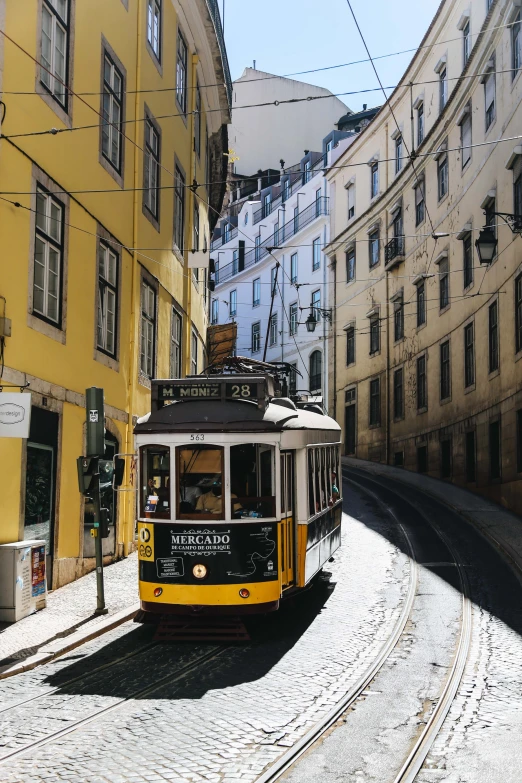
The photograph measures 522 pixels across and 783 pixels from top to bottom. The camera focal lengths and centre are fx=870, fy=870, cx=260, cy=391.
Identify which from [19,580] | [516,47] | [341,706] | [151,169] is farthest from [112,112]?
[341,706]

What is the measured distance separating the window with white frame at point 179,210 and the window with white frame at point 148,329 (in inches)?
124

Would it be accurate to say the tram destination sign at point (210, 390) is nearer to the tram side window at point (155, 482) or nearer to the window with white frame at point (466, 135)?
the tram side window at point (155, 482)

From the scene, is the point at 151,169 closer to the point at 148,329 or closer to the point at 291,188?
the point at 148,329

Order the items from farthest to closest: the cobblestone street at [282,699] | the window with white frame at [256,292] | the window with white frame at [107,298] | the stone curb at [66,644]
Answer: the window with white frame at [256,292], the window with white frame at [107,298], the stone curb at [66,644], the cobblestone street at [282,699]

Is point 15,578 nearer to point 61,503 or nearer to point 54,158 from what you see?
point 61,503

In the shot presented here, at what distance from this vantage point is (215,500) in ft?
33.8

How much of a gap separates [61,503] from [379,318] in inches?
979

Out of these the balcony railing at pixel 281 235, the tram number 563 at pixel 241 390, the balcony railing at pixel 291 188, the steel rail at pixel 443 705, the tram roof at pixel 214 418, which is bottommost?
the steel rail at pixel 443 705

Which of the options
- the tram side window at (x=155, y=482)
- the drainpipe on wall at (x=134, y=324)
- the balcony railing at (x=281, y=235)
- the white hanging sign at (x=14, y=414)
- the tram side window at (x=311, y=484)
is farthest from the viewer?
the balcony railing at (x=281, y=235)

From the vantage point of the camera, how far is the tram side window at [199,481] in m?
10.3

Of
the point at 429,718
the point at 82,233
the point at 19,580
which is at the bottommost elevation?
the point at 429,718

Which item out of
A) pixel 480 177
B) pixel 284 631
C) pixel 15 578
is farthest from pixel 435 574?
pixel 480 177

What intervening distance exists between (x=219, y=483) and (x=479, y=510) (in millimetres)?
13506

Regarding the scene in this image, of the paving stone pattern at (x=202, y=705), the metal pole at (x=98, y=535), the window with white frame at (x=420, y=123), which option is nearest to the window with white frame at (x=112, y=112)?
the metal pole at (x=98, y=535)
